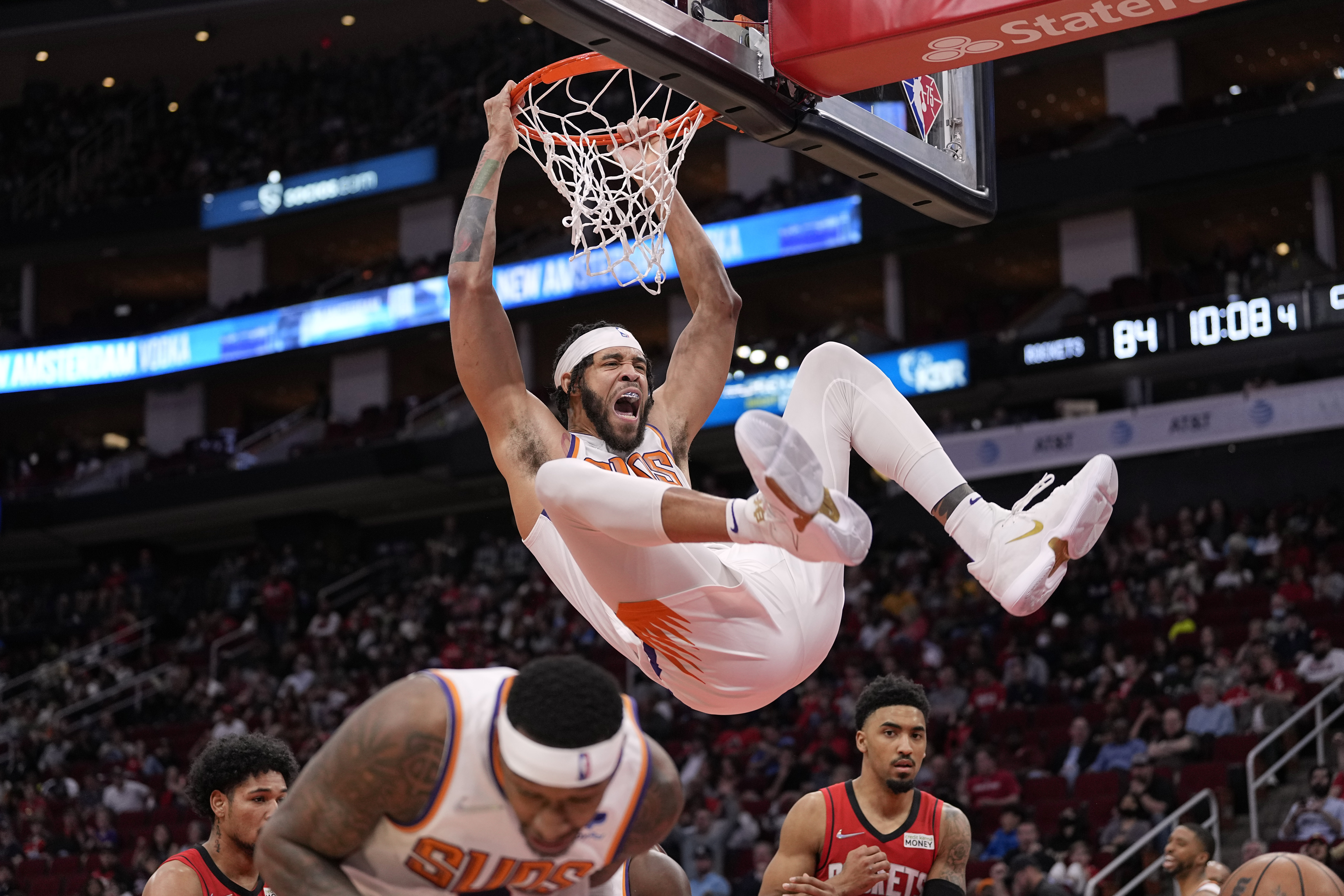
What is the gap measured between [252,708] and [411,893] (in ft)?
61.3

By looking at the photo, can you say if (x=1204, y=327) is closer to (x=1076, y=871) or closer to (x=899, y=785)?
(x=1076, y=871)

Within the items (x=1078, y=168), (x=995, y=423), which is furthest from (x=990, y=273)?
(x=995, y=423)

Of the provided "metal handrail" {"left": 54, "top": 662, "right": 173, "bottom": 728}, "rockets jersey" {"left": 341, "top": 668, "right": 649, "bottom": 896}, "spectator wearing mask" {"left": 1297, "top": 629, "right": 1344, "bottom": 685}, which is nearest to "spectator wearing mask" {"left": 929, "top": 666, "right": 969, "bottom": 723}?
"spectator wearing mask" {"left": 1297, "top": 629, "right": 1344, "bottom": 685}

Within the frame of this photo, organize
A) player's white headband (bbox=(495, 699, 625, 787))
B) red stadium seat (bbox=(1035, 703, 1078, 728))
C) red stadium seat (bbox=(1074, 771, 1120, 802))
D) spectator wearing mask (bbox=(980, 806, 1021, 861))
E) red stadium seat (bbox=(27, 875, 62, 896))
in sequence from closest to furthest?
player's white headband (bbox=(495, 699, 625, 787)), spectator wearing mask (bbox=(980, 806, 1021, 861)), red stadium seat (bbox=(1074, 771, 1120, 802)), red stadium seat (bbox=(1035, 703, 1078, 728)), red stadium seat (bbox=(27, 875, 62, 896))

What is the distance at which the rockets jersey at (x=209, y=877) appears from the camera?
4.86 m

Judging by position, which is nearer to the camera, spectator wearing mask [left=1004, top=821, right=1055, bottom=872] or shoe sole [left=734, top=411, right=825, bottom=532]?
shoe sole [left=734, top=411, right=825, bottom=532]

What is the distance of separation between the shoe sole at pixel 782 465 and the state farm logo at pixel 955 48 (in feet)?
7.15

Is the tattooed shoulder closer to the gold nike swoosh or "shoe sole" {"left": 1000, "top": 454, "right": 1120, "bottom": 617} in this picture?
"shoe sole" {"left": 1000, "top": 454, "right": 1120, "bottom": 617}

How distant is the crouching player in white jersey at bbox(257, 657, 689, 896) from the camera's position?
326cm

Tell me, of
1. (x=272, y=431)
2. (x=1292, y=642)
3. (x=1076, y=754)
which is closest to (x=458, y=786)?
(x=1076, y=754)

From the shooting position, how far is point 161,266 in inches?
1325

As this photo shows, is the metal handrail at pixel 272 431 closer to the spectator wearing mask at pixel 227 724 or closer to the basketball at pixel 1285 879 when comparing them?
the spectator wearing mask at pixel 227 724

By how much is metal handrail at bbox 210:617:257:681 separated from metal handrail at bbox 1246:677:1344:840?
16.7 metres

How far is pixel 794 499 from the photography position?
4.03 m
